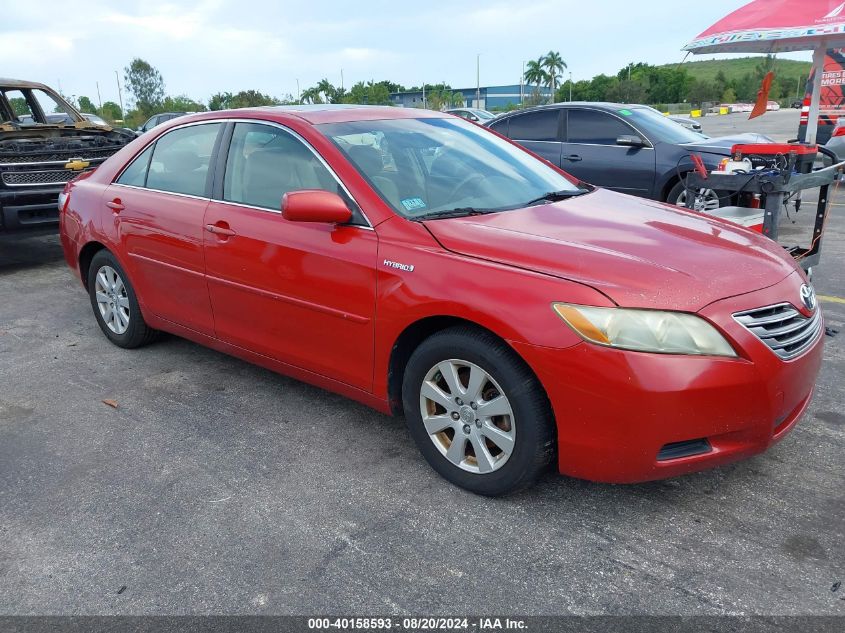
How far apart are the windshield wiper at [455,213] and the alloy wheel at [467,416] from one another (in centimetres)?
69

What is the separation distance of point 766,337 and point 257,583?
6.65 feet

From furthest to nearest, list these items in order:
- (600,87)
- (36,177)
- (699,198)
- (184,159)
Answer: (600,87) < (699,198) < (36,177) < (184,159)

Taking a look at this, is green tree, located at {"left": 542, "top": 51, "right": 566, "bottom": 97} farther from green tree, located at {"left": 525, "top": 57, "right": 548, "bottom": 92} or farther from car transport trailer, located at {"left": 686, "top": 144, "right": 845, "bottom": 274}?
car transport trailer, located at {"left": 686, "top": 144, "right": 845, "bottom": 274}

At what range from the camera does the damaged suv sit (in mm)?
7102

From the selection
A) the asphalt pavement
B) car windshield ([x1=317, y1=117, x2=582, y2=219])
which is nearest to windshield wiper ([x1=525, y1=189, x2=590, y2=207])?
car windshield ([x1=317, y1=117, x2=582, y2=219])

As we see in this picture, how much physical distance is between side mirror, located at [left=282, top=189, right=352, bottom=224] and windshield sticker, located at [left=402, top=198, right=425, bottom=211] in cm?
26

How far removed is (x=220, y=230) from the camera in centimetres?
368

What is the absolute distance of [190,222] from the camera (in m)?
3.86

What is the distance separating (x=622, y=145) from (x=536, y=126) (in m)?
1.25

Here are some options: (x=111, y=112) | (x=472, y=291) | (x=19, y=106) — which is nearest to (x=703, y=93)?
(x=111, y=112)

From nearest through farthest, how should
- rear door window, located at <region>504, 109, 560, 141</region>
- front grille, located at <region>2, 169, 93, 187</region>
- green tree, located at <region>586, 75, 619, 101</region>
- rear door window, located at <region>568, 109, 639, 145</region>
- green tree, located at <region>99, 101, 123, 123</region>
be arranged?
front grille, located at <region>2, 169, 93, 187</region> < rear door window, located at <region>568, 109, 639, 145</region> < rear door window, located at <region>504, 109, 560, 141</region> < green tree, located at <region>99, 101, 123, 123</region> < green tree, located at <region>586, 75, 619, 101</region>

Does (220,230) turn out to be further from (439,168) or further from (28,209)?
(28,209)

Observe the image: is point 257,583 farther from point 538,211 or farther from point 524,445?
point 538,211

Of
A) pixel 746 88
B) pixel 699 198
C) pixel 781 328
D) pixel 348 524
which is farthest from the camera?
pixel 746 88
